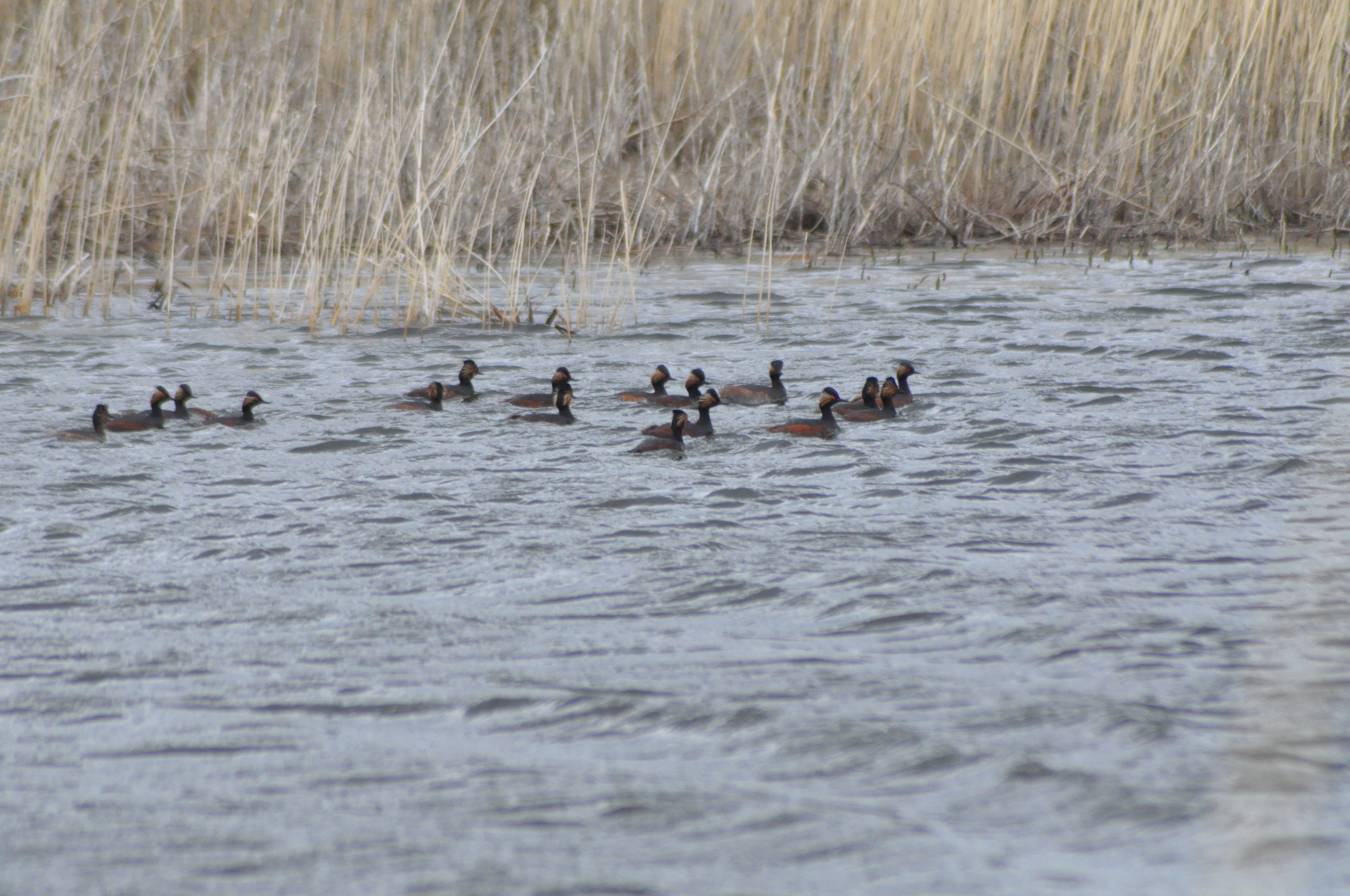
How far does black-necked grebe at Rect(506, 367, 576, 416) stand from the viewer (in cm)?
874

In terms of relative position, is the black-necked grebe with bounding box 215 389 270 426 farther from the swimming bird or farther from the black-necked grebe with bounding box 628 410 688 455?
the black-necked grebe with bounding box 628 410 688 455

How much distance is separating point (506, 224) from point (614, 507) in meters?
7.53

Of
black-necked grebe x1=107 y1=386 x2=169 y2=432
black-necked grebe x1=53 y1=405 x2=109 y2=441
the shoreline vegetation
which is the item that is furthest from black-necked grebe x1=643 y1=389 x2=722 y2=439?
the shoreline vegetation

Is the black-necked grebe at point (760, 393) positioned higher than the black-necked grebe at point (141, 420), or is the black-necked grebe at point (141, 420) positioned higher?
the black-necked grebe at point (760, 393)

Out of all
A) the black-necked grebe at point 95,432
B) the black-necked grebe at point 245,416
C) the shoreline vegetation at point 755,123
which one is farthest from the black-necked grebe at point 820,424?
the shoreline vegetation at point 755,123

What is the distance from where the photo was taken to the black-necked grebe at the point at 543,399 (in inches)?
344

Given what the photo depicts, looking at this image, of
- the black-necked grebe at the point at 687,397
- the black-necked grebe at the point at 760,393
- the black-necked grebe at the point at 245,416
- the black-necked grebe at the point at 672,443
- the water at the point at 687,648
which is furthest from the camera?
the black-necked grebe at the point at 760,393

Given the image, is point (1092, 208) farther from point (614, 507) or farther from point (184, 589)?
point (184, 589)

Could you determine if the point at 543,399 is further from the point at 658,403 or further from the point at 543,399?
the point at 658,403

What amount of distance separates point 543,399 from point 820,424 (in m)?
1.53

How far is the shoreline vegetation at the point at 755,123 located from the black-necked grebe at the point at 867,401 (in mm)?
3662

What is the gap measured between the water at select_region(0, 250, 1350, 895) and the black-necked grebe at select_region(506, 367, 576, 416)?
32 centimetres

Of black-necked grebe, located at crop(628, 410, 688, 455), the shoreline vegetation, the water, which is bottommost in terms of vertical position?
the water

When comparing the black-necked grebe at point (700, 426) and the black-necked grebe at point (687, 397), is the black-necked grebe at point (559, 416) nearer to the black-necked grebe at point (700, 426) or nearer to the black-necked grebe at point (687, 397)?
the black-necked grebe at point (700, 426)
